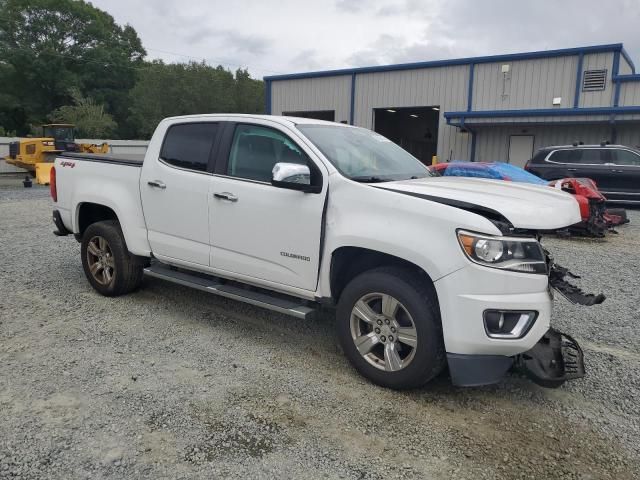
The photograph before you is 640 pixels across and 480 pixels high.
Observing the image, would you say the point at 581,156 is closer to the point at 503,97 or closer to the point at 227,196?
the point at 503,97

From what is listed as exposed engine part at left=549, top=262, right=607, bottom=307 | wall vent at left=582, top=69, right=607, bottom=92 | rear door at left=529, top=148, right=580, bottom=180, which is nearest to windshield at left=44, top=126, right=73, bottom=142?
rear door at left=529, top=148, right=580, bottom=180

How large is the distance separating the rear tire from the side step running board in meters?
0.28

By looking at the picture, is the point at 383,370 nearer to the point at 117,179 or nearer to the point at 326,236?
the point at 326,236

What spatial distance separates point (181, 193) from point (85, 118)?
153ft

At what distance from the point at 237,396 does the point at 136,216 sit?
2462mm

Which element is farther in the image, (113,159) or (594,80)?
(594,80)

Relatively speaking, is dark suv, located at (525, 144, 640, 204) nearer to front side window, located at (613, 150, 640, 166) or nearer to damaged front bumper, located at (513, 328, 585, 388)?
front side window, located at (613, 150, 640, 166)

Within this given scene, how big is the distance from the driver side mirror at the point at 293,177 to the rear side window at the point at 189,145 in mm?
1125

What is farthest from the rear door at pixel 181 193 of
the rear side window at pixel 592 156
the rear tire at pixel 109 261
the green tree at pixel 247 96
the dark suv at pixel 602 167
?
the green tree at pixel 247 96

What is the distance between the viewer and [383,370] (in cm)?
363

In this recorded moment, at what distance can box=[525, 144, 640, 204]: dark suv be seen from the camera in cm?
1376

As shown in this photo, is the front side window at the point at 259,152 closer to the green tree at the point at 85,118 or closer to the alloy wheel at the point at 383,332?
the alloy wheel at the point at 383,332

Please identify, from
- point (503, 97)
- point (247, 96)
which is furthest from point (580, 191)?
point (247, 96)

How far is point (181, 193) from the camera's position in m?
4.77
